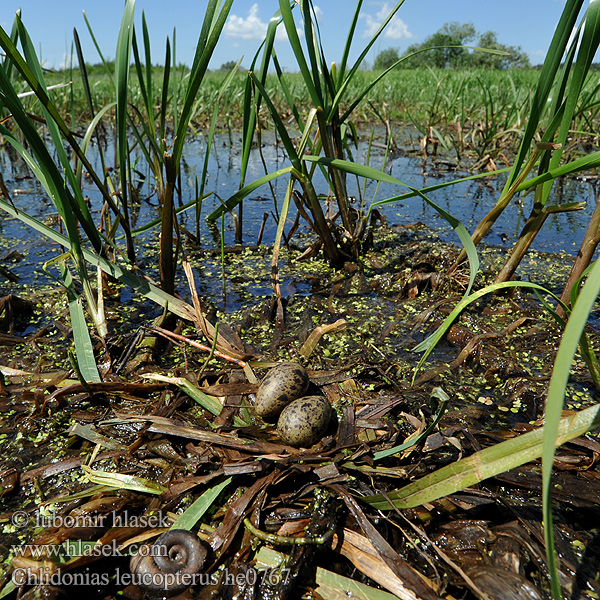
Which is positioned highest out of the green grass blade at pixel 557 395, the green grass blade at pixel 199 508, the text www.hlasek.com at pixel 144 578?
the green grass blade at pixel 557 395

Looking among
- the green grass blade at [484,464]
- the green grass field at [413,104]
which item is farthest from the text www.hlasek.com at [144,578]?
the green grass field at [413,104]

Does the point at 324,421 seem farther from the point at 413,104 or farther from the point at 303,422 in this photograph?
the point at 413,104

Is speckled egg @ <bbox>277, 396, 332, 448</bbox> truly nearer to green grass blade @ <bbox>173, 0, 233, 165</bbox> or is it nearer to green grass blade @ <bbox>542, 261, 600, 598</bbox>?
green grass blade @ <bbox>542, 261, 600, 598</bbox>

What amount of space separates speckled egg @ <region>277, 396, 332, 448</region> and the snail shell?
0.41m

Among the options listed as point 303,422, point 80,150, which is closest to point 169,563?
point 303,422

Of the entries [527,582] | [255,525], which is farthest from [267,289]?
[527,582]

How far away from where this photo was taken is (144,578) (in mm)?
1119

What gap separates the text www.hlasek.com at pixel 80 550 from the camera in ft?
3.75

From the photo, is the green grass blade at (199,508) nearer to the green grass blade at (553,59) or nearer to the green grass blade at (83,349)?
the green grass blade at (83,349)

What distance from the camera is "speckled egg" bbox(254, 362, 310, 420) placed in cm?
154

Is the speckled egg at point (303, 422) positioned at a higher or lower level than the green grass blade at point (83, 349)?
lower

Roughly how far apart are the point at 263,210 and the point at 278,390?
8.76ft

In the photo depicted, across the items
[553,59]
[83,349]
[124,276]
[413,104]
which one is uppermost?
[413,104]

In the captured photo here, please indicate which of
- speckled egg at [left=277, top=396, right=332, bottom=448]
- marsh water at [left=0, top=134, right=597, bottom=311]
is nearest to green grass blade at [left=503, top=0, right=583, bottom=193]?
marsh water at [left=0, top=134, right=597, bottom=311]
